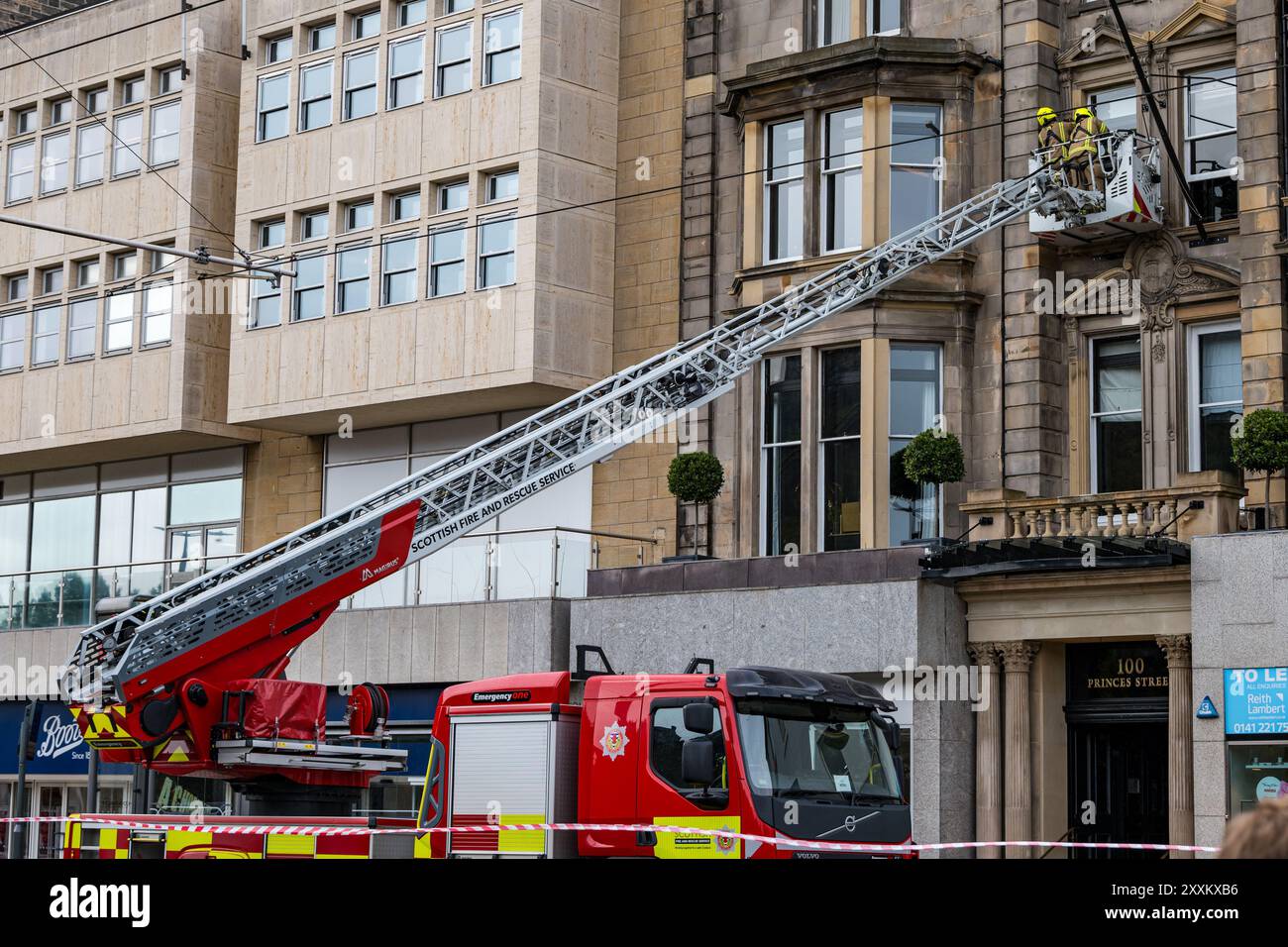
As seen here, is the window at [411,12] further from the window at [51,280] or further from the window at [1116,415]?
the window at [1116,415]

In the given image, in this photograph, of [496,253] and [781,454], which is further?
[496,253]

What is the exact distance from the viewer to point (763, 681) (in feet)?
50.6

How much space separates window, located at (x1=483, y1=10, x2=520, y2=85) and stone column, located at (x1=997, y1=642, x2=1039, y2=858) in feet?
40.9

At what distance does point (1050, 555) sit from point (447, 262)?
1196 cm

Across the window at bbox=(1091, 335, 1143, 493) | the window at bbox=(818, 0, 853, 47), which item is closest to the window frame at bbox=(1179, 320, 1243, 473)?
the window at bbox=(1091, 335, 1143, 493)

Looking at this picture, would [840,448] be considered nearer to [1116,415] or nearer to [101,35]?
[1116,415]

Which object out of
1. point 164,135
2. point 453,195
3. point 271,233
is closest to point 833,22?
point 453,195

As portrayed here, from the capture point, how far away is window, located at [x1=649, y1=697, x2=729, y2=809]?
50.4ft

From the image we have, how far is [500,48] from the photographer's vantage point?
Answer: 3072 centimetres
